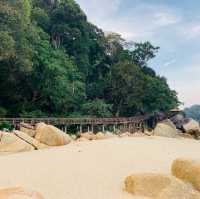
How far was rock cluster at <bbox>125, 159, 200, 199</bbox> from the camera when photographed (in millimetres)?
7742

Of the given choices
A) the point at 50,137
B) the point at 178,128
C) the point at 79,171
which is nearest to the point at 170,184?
the point at 79,171

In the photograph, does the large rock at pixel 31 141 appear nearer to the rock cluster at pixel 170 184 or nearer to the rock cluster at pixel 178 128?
the rock cluster at pixel 170 184

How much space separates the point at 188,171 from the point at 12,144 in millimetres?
8603

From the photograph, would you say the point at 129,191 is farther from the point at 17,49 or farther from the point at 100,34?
the point at 100,34

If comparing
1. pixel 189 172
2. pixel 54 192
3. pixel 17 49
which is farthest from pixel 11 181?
pixel 17 49

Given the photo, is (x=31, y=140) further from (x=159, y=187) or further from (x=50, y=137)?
(x=159, y=187)

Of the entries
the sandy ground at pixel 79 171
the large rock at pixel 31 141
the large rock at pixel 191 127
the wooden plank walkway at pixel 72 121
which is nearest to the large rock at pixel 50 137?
the large rock at pixel 31 141

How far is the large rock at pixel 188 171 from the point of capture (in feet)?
27.3

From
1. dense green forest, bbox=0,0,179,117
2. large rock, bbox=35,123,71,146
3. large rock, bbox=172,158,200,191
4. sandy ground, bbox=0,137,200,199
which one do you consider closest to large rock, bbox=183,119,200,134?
→ dense green forest, bbox=0,0,179,117

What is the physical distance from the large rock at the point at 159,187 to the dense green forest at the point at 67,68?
21.8 meters

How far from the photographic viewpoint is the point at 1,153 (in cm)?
1444

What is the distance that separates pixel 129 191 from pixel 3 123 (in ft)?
61.3

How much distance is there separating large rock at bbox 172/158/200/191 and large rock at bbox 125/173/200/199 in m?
0.25

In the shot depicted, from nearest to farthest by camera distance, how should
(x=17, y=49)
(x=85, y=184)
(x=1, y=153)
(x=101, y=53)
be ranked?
(x=85, y=184) → (x=1, y=153) → (x=17, y=49) → (x=101, y=53)
